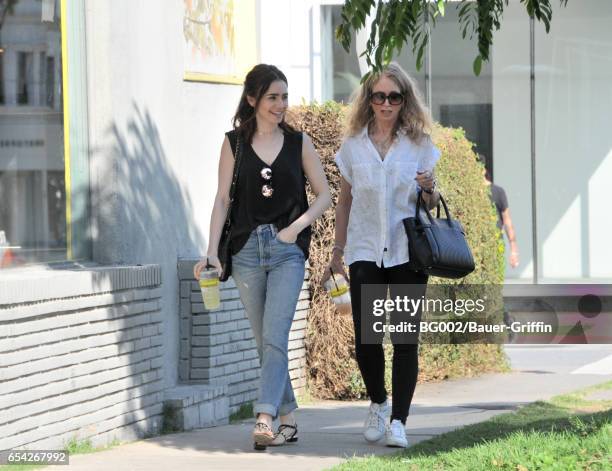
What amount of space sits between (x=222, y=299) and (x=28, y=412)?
2.48 metres

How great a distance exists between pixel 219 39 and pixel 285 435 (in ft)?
11.2

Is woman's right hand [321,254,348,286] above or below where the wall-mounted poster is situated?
below

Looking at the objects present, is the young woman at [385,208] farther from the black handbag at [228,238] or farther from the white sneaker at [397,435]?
the black handbag at [228,238]

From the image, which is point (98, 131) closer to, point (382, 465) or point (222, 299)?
point (222, 299)

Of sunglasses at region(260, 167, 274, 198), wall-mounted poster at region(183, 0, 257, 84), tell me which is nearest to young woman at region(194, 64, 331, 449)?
sunglasses at region(260, 167, 274, 198)

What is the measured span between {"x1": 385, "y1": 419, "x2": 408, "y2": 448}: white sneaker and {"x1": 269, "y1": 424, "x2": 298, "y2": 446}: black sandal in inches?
20.5

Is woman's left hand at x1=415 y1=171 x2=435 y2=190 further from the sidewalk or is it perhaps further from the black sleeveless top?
the sidewalk

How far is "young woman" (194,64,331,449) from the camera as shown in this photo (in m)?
6.55

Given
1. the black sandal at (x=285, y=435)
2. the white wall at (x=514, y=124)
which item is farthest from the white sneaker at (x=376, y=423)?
the white wall at (x=514, y=124)

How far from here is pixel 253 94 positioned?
6.77 metres

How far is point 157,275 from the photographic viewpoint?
7.52m

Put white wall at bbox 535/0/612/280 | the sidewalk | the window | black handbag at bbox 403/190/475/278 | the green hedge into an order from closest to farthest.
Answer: the sidewalk < black handbag at bbox 403/190/475/278 < the window < the green hedge < white wall at bbox 535/0/612/280

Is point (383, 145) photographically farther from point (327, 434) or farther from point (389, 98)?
point (327, 434)

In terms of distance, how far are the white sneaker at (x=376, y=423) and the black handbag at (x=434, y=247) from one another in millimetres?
768
